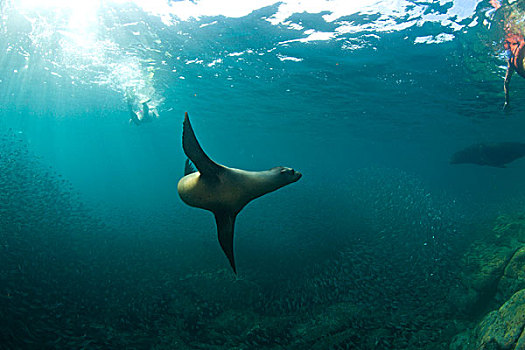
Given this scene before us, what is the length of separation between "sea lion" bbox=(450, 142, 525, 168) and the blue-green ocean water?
3573 millimetres

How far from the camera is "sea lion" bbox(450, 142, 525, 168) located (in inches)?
520

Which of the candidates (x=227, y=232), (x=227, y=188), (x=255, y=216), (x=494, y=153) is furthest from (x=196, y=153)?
(x=494, y=153)

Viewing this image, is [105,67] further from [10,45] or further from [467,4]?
[467,4]

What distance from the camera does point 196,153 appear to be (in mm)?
2455

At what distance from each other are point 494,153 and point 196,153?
54.2 feet

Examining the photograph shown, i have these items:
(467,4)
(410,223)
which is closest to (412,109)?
(410,223)

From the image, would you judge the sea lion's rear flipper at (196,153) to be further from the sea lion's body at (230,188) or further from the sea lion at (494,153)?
the sea lion at (494,153)

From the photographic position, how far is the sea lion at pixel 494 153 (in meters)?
13.2

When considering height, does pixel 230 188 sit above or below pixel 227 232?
above

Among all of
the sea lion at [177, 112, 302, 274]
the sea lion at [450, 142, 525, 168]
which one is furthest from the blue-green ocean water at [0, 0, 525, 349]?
the sea lion at [177, 112, 302, 274]

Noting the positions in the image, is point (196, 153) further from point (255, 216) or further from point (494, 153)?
point (494, 153)

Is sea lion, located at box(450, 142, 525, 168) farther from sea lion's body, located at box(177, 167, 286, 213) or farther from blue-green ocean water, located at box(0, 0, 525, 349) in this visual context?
sea lion's body, located at box(177, 167, 286, 213)

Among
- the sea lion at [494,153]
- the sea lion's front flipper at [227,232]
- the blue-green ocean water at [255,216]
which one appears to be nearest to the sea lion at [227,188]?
the sea lion's front flipper at [227,232]

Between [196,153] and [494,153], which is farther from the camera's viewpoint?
[494,153]
